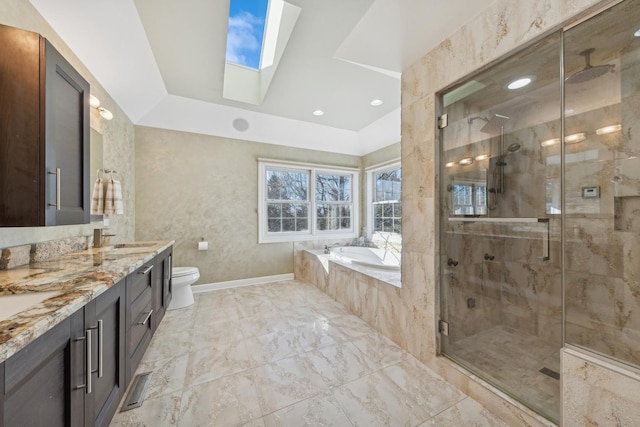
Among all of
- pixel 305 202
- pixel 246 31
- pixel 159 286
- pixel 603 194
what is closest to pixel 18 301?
pixel 159 286

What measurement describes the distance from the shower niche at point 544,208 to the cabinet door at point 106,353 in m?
1.98

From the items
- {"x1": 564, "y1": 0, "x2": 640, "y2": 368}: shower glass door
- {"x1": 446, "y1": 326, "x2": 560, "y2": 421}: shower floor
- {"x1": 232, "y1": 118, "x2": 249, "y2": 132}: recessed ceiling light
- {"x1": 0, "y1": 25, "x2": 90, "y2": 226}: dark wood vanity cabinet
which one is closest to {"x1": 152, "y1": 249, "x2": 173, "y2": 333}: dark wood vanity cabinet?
{"x1": 0, "y1": 25, "x2": 90, "y2": 226}: dark wood vanity cabinet

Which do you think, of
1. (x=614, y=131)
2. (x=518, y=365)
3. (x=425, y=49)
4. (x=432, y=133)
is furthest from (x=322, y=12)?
(x=518, y=365)

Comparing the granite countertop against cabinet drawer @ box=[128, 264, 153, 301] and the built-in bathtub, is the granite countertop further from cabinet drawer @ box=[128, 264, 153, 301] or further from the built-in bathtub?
the built-in bathtub

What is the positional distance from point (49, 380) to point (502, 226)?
2.61m

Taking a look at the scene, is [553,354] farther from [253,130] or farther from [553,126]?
[253,130]

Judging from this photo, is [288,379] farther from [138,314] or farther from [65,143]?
[65,143]

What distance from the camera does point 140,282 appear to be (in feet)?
5.26

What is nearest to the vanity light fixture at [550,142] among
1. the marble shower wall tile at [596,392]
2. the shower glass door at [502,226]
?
the shower glass door at [502,226]

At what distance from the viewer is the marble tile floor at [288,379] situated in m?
1.37

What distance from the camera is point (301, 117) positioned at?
12.4 feet

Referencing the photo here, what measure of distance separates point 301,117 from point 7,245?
3.28 m

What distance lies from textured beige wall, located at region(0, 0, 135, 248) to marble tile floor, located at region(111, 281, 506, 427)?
1127 millimetres

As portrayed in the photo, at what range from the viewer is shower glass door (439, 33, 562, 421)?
5.37 ft
